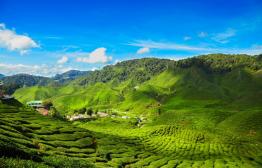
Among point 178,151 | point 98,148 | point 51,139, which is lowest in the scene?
point 178,151

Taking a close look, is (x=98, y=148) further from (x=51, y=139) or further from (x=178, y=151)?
(x=178, y=151)

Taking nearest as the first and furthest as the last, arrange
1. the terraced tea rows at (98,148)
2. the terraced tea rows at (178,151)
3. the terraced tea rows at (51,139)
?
the terraced tea rows at (98,148) < the terraced tea rows at (51,139) < the terraced tea rows at (178,151)

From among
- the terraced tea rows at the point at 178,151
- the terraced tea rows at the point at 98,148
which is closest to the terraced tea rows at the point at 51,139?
the terraced tea rows at the point at 98,148

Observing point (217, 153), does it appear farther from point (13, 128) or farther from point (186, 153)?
point (13, 128)

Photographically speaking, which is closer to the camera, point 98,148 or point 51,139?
point 51,139

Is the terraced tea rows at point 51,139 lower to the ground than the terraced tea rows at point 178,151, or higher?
higher

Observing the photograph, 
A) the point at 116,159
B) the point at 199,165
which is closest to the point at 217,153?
the point at 199,165

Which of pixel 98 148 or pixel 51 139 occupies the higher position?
pixel 51 139

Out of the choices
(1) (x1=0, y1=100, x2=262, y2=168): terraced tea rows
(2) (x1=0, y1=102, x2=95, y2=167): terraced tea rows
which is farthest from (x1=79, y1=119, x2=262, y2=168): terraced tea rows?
(2) (x1=0, y1=102, x2=95, y2=167): terraced tea rows

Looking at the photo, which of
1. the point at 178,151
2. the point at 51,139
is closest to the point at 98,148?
the point at 51,139

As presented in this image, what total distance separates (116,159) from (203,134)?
357 feet

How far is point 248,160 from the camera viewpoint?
142 m

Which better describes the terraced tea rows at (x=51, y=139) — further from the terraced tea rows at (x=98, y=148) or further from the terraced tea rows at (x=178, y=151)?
the terraced tea rows at (x=178, y=151)

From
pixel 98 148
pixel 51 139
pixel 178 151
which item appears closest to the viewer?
pixel 51 139
